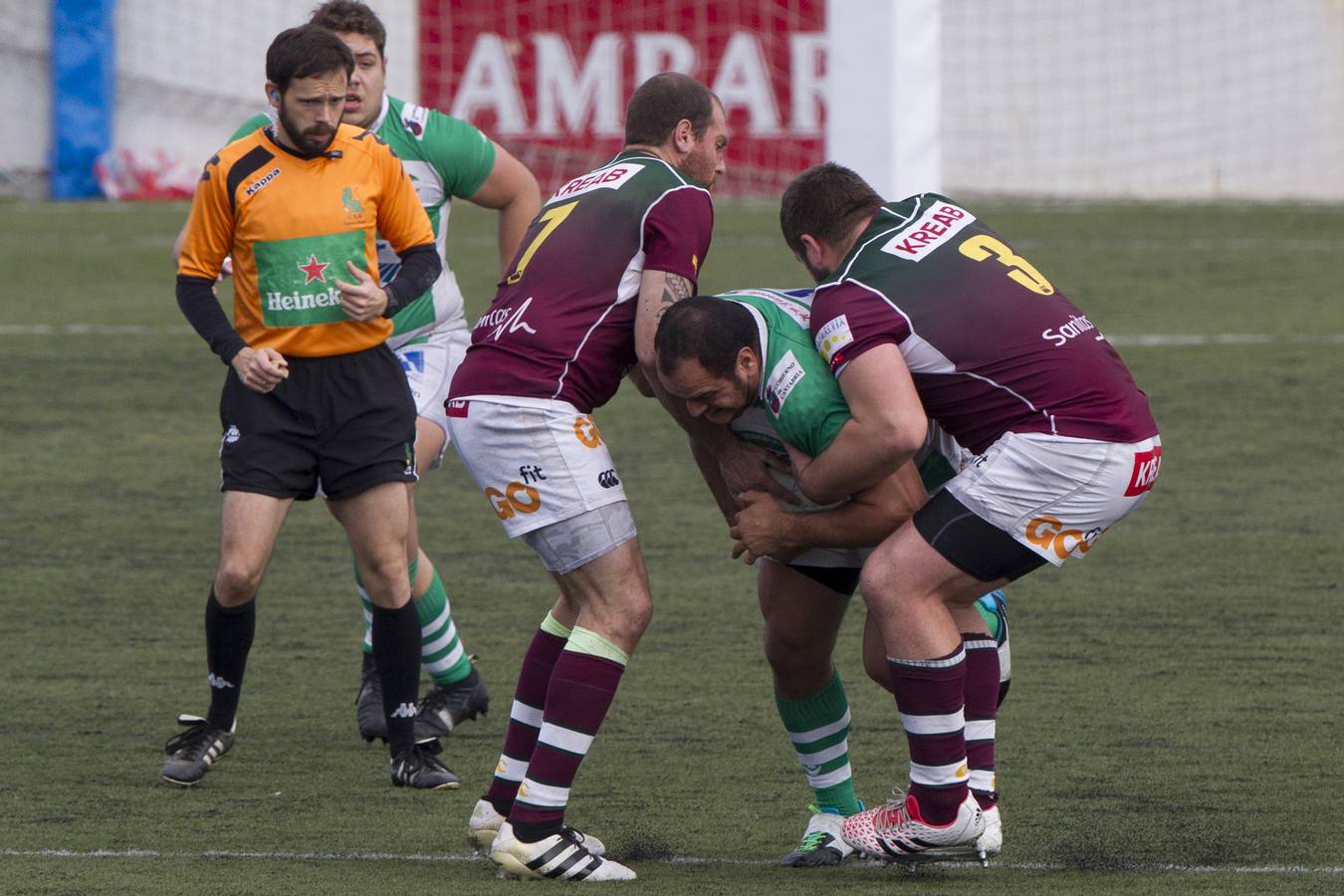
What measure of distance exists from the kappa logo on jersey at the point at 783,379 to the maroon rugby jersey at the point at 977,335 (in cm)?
6

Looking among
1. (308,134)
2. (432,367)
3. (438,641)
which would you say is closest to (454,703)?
(438,641)

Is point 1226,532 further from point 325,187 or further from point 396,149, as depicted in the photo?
point 325,187

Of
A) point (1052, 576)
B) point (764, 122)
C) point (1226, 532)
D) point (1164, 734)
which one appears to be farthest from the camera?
point (764, 122)

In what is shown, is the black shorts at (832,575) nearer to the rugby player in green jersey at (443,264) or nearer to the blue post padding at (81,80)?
the rugby player in green jersey at (443,264)

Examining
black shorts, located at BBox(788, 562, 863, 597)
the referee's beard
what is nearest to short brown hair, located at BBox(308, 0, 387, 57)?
the referee's beard

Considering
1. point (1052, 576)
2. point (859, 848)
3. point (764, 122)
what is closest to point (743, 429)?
point (859, 848)

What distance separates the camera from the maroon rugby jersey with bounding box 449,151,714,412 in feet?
14.2

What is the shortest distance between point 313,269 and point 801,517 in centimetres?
140

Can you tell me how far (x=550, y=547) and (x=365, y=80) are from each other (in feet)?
5.95

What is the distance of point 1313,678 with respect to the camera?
18.9 feet

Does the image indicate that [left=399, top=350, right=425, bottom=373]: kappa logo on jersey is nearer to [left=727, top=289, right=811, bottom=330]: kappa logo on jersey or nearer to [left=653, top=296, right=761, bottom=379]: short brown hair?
[left=727, top=289, right=811, bottom=330]: kappa logo on jersey

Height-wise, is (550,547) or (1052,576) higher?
(550,547)

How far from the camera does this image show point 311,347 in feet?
16.2

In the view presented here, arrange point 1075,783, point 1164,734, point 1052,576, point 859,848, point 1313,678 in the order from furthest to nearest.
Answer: point 1052,576
point 1313,678
point 1164,734
point 1075,783
point 859,848
